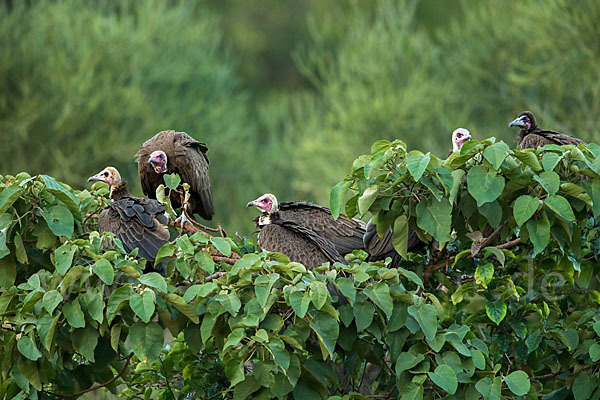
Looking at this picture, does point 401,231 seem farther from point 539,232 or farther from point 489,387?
point 489,387

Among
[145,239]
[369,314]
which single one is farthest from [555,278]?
[145,239]

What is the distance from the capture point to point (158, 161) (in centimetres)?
618

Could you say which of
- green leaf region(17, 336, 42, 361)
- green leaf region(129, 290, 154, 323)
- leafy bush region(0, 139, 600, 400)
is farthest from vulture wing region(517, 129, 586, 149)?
green leaf region(17, 336, 42, 361)

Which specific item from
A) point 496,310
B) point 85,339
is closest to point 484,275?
point 496,310

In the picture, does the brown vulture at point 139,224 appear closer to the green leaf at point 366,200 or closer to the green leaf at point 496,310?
the green leaf at point 366,200

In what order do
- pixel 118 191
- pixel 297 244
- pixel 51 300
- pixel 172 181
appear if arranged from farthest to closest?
pixel 118 191 → pixel 297 244 → pixel 172 181 → pixel 51 300

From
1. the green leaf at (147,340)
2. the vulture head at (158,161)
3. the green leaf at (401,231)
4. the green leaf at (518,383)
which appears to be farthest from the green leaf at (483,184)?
the vulture head at (158,161)

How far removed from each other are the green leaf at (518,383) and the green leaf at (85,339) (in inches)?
70.0

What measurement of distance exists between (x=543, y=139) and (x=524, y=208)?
1.65m

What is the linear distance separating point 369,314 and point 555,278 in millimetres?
1454

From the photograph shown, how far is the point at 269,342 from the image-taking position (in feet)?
12.3

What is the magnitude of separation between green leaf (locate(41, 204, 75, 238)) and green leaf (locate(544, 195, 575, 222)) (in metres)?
2.15

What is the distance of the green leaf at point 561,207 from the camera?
3.83 metres

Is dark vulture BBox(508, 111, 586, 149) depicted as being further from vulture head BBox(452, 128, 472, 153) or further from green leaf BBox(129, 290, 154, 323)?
green leaf BBox(129, 290, 154, 323)
